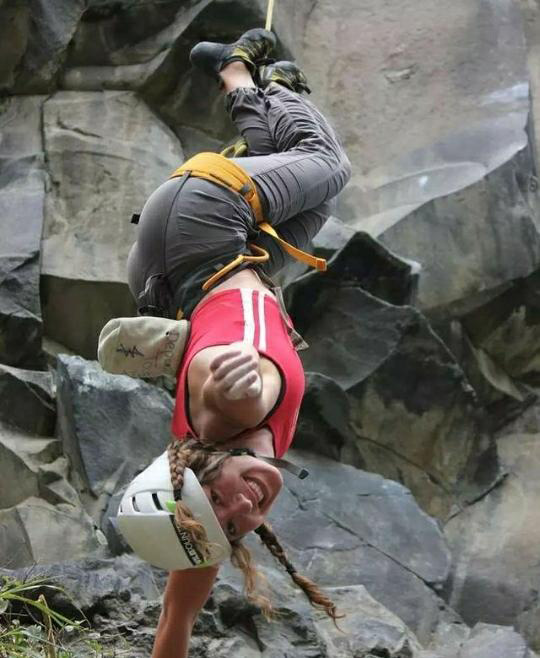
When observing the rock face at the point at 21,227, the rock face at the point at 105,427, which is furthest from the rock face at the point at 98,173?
the rock face at the point at 105,427

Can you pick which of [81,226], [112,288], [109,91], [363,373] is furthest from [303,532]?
[109,91]

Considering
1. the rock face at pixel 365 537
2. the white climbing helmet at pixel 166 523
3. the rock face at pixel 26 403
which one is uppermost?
the white climbing helmet at pixel 166 523

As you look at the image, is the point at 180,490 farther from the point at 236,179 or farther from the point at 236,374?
Answer: the point at 236,179

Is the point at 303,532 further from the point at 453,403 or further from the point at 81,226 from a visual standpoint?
the point at 81,226

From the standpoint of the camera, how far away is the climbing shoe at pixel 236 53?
138 inches

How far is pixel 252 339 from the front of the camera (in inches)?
109

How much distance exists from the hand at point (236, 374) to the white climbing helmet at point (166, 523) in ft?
0.79

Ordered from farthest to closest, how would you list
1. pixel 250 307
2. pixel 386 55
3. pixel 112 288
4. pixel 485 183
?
pixel 386 55 < pixel 485 183 < pixel 112 288 < pixel 250 307

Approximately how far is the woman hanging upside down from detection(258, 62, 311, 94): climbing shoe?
0.18 ft

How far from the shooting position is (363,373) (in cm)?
563

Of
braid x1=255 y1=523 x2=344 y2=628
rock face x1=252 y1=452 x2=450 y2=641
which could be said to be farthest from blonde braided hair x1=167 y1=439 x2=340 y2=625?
rock face x1=252 y1=452 x2=450 y2=641

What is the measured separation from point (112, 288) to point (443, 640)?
7.29ft

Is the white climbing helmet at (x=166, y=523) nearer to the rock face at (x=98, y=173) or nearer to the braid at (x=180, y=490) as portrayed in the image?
the braid at (x=180, y=490)

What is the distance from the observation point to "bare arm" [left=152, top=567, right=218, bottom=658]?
→ 2.85 m
